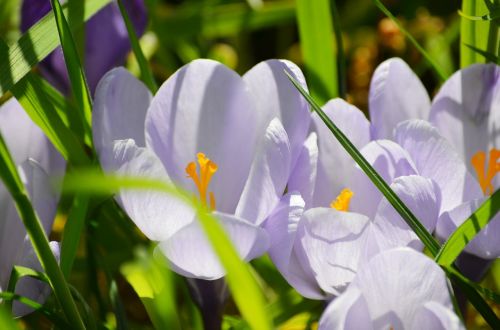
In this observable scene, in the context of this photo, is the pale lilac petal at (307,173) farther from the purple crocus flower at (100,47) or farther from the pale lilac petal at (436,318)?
the purple crocus flower at (100,47)

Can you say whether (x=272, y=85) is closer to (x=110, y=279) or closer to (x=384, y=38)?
(x=110, y=279)

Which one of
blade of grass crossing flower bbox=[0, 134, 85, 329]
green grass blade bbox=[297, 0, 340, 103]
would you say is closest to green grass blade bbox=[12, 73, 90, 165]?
blade of grass crossing flower bbox=[0, 134, 85, 329]

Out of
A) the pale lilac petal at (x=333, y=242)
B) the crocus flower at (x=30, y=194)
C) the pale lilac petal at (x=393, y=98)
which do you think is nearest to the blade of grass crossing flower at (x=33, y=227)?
the crocus flower at (x=30, y=194)

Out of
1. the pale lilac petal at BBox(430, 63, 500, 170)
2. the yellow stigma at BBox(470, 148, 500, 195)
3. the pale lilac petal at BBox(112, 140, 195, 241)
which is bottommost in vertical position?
the yellow stigma at BBox(470, 148, 500, 195)

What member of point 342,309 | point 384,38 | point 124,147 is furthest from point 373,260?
point 384,38

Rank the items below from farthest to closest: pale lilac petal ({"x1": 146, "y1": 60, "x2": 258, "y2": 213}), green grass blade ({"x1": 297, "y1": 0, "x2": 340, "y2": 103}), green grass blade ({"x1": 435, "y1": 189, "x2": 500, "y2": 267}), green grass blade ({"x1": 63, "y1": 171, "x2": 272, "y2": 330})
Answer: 1. green grass blade ({"x1": 297, "y1": 0, "x2": 340, "y2": 103})
2. pale lilac petal ({"x1": 146, "y1": 60, "x2": 258, "y2": 213})
3. green grass blade ({"x1": 435, "y1": 189, "x2": 500, "y2": 267})
4. green grass blade ({"x1": 63, "y1": 171, "x2": 272, "y2": 330})

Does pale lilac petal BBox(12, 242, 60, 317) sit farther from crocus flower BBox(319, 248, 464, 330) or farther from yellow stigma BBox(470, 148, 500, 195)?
yellow stigma BBox(470, 148, 500, 195)
